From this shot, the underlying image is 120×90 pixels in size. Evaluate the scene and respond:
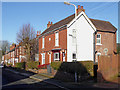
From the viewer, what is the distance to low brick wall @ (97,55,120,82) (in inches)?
527

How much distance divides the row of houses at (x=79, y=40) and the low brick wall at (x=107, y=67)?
7.96 metres

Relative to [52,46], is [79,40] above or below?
above

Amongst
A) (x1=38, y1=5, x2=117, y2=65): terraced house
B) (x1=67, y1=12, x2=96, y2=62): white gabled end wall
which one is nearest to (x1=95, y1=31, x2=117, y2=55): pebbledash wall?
(x1=38, y1=5, x2=117, y2=65): terraced house

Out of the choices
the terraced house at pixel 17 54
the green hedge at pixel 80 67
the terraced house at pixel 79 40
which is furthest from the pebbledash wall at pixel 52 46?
the terraced house at pixel 17 54

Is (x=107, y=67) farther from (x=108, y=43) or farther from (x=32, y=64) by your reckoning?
(x=32, y=64)

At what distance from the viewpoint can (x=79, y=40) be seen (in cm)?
2333

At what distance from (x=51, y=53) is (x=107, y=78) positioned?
13.4 metres

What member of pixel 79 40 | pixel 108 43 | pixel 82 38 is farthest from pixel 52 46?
pixel 108 43

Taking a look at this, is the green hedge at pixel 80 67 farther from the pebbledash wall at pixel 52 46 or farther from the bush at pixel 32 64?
the bush at pixel 32 64

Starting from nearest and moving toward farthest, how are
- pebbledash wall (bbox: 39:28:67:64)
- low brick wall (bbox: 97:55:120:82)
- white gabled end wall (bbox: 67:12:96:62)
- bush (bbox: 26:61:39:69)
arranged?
low brick wall (bbox: 97:55:120:82) → white gabled end wall (bbox: 67:12:96:62) → pebbledash wall (bbox: 39:28:67:64) → bush (bbox: 26:61:39:69)

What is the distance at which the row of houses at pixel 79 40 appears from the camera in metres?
22.5

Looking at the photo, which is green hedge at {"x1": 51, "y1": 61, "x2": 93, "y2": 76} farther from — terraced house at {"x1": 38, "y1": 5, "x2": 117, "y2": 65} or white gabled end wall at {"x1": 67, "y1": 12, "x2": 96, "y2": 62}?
white gabled end wall at {"x1": 67, "y1": 12, "x2": 96, "y2": 62}

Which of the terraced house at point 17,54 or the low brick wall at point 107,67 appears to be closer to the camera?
the low brick wall at point 107,67

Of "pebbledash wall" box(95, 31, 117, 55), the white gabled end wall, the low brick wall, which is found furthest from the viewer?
"pebbledash wall" box(95, 31, 117, 55)
